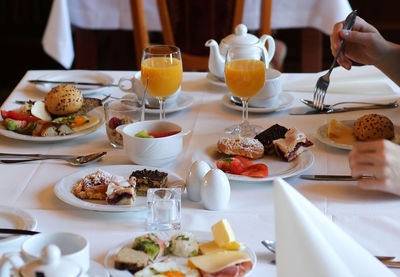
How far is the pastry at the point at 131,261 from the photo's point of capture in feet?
2.88

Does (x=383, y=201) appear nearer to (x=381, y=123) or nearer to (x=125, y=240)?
(x=381, y=123)

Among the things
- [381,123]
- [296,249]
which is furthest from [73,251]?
[381,123]

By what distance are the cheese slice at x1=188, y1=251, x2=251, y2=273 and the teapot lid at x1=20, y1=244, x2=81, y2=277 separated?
0.77ft

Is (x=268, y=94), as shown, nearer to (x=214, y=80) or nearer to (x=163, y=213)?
(x=214, y=80)

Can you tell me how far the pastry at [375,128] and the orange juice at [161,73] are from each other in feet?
1.65

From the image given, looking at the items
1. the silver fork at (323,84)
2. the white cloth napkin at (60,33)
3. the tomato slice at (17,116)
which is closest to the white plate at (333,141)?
the silver fork at (323,84)

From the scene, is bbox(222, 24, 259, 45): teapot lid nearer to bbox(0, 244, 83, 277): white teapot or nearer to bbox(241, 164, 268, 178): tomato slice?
bbox(241, 164, 268, 178): tomato slice

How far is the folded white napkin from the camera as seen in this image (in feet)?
5.79

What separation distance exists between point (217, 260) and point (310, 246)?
0.60 ft

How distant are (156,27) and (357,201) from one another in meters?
1.98

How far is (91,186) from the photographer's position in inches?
44.9

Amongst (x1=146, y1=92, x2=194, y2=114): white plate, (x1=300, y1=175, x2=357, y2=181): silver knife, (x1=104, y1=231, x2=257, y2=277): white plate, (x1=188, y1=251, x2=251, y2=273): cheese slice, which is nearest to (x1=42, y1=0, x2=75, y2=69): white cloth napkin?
(x1=146, y1=92, x2=194, y2=114): white plate

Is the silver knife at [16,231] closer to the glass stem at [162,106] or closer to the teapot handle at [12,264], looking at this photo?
the teapot handle at [12,264]

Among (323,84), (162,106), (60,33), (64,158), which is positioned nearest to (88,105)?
(162,106)
